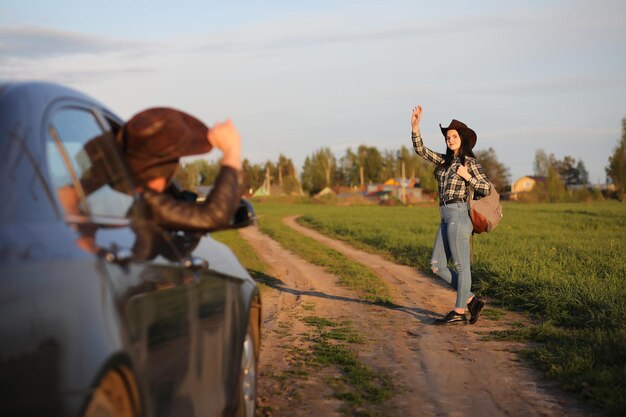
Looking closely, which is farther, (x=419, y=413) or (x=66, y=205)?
(x=419, y=413)

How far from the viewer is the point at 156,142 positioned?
3.77m

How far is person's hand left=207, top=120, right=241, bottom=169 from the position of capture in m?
3.79

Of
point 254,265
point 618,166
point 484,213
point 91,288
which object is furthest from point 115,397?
point 618,166

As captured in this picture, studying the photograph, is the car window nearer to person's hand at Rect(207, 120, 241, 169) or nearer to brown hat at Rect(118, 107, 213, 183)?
brown hat at Rect(118, 107, 213, 183)

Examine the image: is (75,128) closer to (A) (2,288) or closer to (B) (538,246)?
(A) (2,288)

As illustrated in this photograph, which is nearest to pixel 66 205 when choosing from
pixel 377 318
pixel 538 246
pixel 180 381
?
pixel 180 381

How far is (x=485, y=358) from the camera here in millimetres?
7266

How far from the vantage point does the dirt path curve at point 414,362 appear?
5.53 metres

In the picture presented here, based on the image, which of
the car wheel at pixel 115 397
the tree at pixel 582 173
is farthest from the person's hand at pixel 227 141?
the tree at pixel 582 173

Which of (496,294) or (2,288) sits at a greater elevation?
(2,288)

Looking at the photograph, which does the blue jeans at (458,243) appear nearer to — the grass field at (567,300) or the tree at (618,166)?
the grass field at (567,300)

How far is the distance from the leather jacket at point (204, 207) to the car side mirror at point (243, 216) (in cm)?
31

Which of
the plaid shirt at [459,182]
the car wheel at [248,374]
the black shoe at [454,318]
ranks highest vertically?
the plaid shirt at [459,182]

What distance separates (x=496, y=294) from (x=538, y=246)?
8.02m
